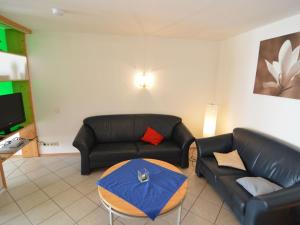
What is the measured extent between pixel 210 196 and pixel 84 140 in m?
2.02

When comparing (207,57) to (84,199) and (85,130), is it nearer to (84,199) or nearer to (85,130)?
(85,130)

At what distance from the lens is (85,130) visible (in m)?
3.01

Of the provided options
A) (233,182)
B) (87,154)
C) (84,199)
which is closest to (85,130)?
(87,154)

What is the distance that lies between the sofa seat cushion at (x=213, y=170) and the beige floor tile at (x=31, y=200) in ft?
7.15

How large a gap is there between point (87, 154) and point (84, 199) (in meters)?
0.67

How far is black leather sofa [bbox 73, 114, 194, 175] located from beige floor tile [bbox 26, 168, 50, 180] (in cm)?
67

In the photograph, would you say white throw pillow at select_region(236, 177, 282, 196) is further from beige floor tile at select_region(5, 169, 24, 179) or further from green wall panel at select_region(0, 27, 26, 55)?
green wall panel at select_region(0, 27, 26, 55)

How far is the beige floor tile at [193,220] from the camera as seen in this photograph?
1.92 metres

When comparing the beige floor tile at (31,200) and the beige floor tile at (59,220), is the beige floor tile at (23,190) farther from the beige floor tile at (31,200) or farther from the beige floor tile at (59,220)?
the beige floor tile at (59,220)

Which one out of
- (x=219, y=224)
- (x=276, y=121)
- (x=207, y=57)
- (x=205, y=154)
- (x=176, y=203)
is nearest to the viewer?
(x=176, y=203)

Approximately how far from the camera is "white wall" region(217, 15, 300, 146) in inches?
85.0

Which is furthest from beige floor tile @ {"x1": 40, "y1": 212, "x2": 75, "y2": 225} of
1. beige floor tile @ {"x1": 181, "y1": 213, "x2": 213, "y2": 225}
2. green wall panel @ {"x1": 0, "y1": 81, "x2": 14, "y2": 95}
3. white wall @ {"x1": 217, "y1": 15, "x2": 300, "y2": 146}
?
white wall @ {"x1": 217, "y1": 15, "x2": 300, "y2": 146}

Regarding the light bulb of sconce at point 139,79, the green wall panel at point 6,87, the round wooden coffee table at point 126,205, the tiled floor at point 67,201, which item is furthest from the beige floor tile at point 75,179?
the light bulb of sconce at point 139,79

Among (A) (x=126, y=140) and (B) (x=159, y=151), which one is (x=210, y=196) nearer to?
(B) (x=159, y=151)
